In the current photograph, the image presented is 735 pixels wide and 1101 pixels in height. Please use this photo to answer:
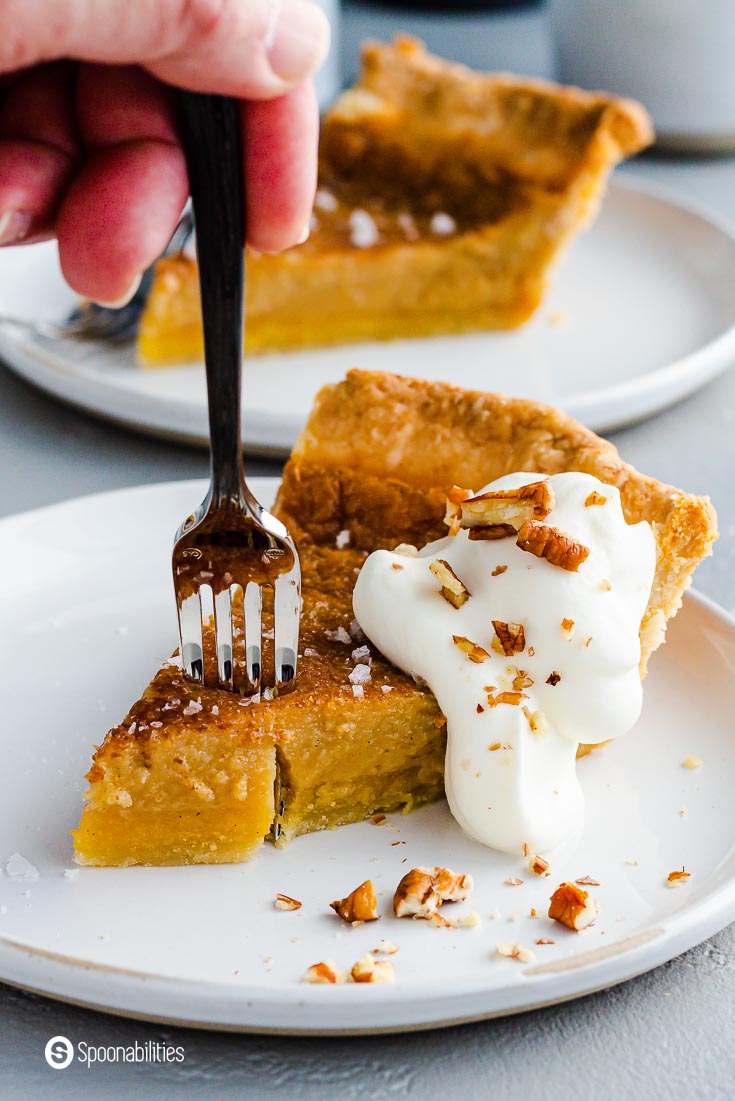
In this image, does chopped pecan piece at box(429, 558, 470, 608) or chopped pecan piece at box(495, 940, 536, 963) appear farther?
chopped pecan piece at box(429, 558, 470, 608)

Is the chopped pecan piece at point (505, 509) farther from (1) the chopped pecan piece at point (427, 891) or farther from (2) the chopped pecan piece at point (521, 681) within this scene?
(1) the chopped pecan piece at point (427, 891)

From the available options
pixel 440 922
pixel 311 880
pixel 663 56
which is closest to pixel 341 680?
pixel 311 880

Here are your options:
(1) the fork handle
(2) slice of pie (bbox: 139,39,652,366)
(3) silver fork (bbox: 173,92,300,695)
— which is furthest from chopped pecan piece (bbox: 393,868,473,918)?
(2) slice of pie (bbox: 139,39,652,366)

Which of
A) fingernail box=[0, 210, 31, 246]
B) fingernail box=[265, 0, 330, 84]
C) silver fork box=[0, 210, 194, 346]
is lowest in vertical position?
silver fork box=[0, 210, 194, 346]

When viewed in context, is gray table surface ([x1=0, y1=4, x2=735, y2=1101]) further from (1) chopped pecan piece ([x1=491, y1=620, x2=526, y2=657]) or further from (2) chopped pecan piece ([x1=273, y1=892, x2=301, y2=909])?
(1) chopped pecan piece ([x1=491, y1=620, x2=526, y2=657])

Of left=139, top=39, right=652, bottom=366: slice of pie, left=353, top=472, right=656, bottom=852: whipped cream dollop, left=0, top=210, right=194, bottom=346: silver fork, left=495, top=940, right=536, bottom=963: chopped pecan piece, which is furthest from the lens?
left=139, top=39, right=652, bottom=366: slice of pie

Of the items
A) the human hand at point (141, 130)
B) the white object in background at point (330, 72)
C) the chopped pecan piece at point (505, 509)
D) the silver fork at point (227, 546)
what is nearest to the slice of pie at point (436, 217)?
the white object in background at point (330, 72)

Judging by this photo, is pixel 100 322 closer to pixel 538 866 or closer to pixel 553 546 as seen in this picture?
pixel 553 546
